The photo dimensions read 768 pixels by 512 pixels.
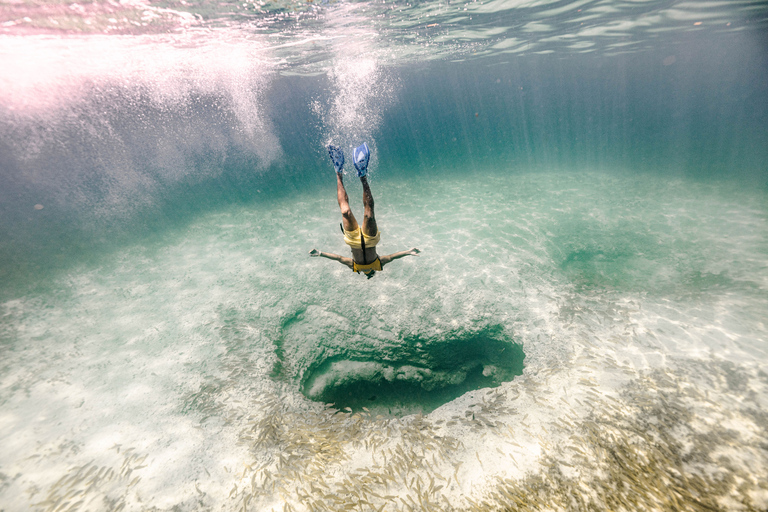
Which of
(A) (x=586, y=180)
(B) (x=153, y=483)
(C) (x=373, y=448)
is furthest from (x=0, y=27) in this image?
(A) (x=586, y=180)

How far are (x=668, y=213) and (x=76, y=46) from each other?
91.5 feet

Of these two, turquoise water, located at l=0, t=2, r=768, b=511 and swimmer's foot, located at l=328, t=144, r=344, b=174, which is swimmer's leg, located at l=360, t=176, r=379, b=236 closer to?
swimmer's foot, located at l=328, t=144, r=344, b=174

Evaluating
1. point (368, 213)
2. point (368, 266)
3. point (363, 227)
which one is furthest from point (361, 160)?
point (368, 266)

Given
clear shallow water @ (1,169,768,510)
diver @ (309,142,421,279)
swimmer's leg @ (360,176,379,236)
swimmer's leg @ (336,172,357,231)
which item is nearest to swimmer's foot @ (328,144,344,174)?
diver @ (309,142,421,279)

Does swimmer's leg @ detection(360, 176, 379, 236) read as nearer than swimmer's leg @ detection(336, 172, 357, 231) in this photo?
Yes

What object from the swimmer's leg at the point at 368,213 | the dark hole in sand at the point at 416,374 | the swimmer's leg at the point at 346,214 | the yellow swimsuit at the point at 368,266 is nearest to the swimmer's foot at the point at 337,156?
the swimmer's leg at the point at 346,214

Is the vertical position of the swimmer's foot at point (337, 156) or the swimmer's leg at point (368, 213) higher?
the swimmer's foot at point (337, 156)

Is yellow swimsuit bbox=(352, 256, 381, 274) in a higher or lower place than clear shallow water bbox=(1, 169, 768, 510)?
higher

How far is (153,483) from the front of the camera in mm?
4465

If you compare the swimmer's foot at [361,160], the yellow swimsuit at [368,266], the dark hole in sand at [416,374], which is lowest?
the dark hole in sand at [416,374]

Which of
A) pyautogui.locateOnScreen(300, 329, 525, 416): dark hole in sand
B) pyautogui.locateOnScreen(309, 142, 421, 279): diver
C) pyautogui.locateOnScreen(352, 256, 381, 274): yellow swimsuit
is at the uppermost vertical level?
pyautogui.locateOnScreen(309, 142, 421, 279): diver

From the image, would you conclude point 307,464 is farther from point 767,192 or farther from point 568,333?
point 767,192

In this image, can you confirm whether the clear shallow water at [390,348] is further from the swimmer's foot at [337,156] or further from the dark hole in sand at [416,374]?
the swimmer's foot at [337,156]

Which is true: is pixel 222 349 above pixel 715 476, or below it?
above
